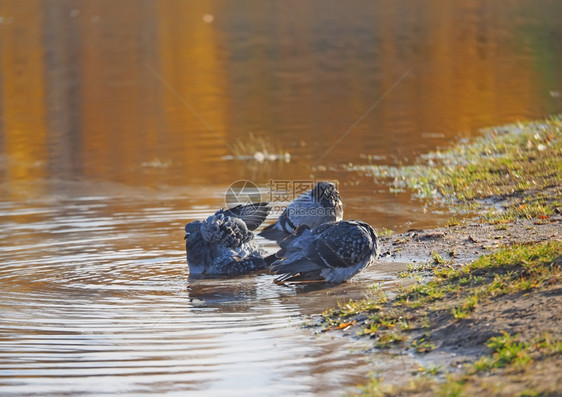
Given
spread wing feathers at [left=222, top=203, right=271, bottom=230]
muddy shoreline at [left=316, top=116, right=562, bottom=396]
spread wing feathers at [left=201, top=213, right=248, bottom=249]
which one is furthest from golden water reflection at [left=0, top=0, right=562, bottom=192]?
muddy shoreline at [left=316, top=116, right=562, bottom=396]

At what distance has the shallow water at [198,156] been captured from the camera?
6.61 metres

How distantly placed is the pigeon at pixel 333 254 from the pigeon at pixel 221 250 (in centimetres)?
73

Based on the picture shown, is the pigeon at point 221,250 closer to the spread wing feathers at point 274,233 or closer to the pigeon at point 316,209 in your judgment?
the pigeon at point 316,209

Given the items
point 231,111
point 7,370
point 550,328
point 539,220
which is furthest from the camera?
point 231,111

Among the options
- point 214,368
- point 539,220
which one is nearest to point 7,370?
point 214,368

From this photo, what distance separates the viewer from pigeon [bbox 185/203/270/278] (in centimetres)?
948

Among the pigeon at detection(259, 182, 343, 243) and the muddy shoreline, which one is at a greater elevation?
the pigeon at detection(259, 182, 343, 243)

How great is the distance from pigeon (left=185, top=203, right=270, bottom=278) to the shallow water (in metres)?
0.30

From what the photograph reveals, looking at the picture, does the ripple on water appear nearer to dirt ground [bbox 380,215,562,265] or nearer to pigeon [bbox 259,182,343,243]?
pigeon [bbox 259,182,343,243]

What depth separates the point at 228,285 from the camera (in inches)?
357

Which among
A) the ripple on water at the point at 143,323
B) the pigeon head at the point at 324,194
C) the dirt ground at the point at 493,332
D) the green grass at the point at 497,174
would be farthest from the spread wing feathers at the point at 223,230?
the green grass at the point at 497,174

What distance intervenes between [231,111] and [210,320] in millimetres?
16295

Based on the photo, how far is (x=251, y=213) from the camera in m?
10.6

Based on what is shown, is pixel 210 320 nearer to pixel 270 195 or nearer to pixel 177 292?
pixel 177 292
